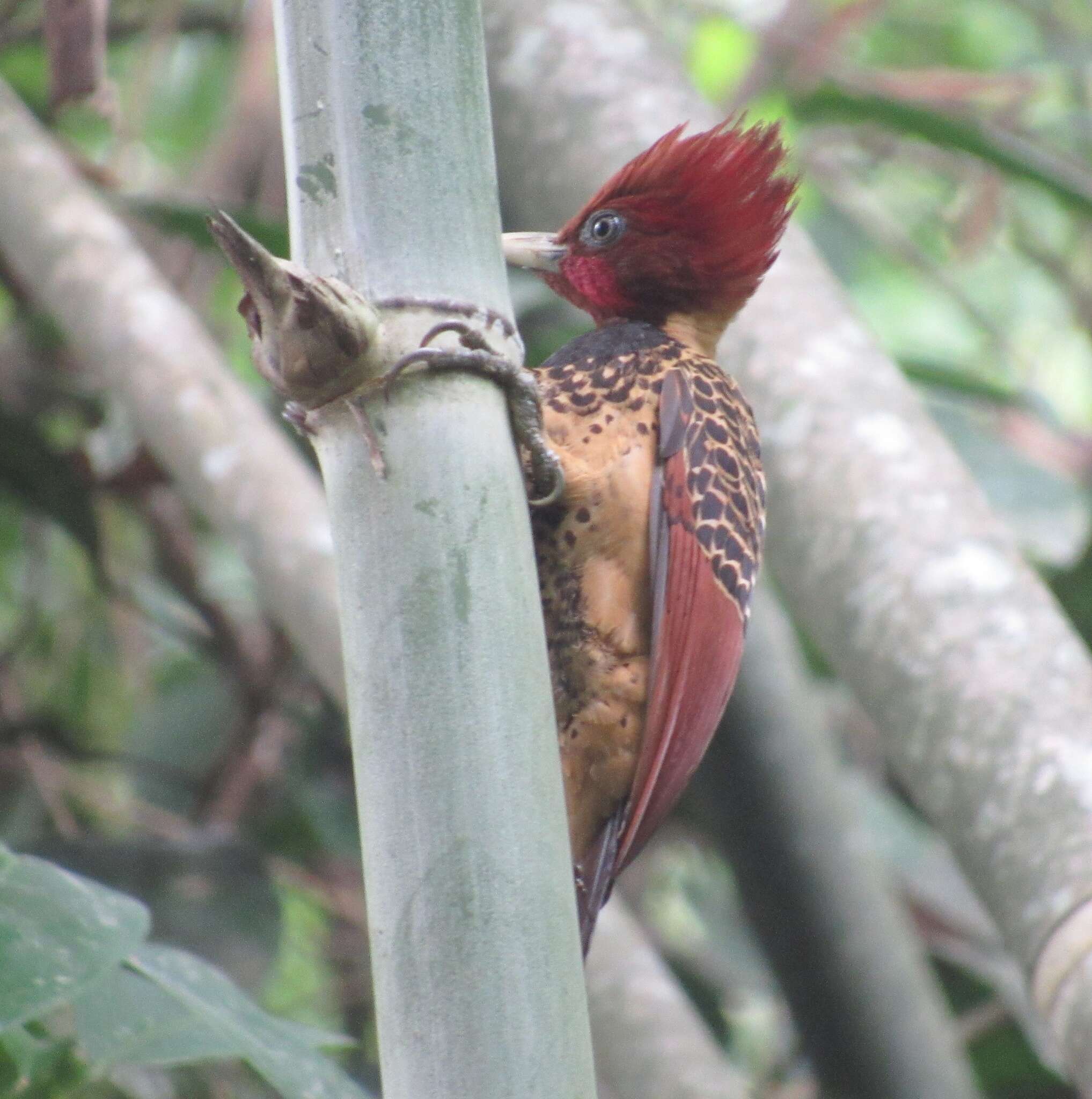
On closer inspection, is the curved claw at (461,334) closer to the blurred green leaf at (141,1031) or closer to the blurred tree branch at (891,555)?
the blurred green leaf at (141,1031)

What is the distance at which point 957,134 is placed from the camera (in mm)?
3213

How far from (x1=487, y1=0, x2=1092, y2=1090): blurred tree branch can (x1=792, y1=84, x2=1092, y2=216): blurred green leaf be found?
2.33 feet

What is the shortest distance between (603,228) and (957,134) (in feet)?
4.48

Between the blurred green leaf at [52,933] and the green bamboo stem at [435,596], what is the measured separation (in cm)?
44

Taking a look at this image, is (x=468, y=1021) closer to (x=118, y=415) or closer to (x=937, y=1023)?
(x=937, y=1023)

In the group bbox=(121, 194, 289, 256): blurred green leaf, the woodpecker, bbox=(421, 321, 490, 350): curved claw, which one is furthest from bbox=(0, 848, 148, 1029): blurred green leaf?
bbox=(121, 194, 289, 256): blurred green leaf

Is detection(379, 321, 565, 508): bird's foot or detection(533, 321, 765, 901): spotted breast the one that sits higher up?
detection(379, 321, 565, 508): bird's foot

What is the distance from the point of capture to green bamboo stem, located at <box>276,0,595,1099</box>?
3.29ft

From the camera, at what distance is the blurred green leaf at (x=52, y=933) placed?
1.34 meters

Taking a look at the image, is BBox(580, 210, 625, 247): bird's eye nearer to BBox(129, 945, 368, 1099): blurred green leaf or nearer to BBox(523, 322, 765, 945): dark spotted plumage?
BBox(523, 322, 765, 945): dark spotted plumage

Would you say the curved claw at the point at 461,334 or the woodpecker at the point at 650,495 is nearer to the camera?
the curved claw at the point at 461,334

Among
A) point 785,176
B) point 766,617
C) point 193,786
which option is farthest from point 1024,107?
point 193,786

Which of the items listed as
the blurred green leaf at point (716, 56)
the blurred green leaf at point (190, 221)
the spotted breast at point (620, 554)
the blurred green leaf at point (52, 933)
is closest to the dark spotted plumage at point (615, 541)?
the spotted breast at point (620, 554)

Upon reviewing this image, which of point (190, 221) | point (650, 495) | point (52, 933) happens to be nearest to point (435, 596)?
point (52, 933)
